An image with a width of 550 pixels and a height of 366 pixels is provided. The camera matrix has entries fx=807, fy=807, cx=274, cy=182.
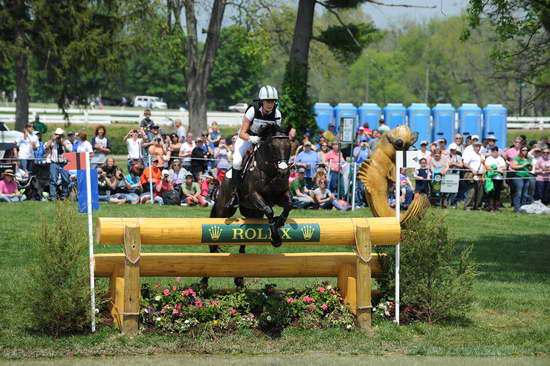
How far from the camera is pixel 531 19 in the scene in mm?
18109

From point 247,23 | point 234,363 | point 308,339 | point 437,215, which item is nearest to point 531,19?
point 437,215

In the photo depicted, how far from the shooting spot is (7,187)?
20.7 meters

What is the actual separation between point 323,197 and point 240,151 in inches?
442

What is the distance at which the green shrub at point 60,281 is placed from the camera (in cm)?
957

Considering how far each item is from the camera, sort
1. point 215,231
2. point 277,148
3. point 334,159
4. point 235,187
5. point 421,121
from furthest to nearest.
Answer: point 421,121
point 334,159
point 235,187
point 215,231
point 277,148

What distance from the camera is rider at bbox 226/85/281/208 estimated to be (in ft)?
32.5

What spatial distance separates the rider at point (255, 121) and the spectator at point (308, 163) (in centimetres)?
1182

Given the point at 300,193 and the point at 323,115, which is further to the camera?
A: the point at 323,115

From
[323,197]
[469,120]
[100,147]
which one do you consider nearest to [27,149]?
[100,147]

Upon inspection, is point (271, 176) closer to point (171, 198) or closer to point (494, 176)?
point (171, 198)

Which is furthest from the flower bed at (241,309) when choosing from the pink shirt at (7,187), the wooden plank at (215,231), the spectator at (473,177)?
the spectator at (473,177)

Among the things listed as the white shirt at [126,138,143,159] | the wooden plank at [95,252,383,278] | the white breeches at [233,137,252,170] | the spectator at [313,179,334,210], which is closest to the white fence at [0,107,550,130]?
the white shirt at [126,138,143,159]

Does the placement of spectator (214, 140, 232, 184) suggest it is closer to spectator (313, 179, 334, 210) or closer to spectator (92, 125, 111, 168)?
spectator (313, 179, 334, 210)

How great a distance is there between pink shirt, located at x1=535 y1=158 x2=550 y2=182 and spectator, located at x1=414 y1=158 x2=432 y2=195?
328 centimetres
